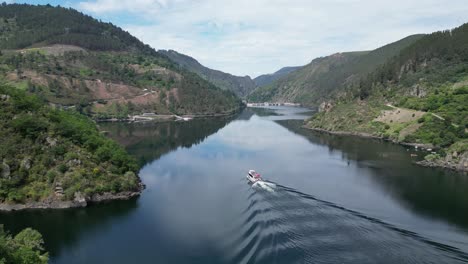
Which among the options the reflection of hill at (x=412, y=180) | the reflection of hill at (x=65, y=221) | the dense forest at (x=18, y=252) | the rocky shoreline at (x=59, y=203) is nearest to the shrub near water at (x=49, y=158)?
the rocky shoreline at (x=59, y=203)

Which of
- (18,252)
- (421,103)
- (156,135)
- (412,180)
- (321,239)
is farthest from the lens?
(156,135)

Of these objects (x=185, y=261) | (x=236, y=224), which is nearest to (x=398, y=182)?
(x=236, y=224)

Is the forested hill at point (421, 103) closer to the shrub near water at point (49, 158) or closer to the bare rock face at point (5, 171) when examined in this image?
the shrub near water at point (49, 158)

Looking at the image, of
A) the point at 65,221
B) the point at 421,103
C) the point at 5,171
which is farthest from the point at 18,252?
the point at 421,103

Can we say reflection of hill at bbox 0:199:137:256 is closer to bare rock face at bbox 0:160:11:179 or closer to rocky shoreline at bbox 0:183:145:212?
rocky shoreline at bbox 0:183:145:212

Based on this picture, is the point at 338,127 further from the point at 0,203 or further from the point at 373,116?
the point at 0,203

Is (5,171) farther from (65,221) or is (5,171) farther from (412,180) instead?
(412,180)
